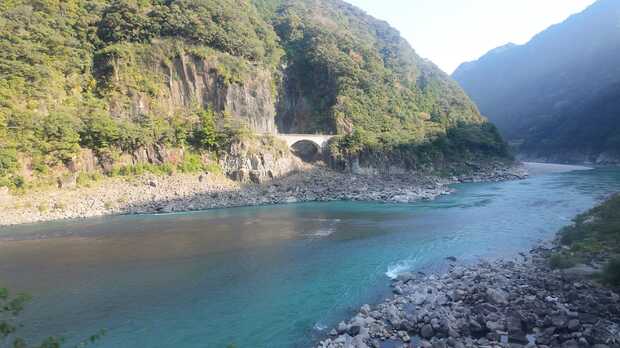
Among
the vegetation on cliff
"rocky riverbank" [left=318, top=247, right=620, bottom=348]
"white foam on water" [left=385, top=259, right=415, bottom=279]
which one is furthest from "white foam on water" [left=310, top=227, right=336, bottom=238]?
the vegetation on cliff

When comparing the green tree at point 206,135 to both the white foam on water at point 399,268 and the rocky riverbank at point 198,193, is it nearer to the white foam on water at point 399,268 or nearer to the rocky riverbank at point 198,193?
the rocky riverbank at point 198,193

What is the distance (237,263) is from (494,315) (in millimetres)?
11366

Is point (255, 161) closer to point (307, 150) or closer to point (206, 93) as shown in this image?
point (307, 150)

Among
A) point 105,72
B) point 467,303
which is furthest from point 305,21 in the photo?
point 467,303

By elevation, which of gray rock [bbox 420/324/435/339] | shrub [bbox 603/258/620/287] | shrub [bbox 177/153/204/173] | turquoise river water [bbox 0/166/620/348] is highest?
shrub [bbox 177/153/204/173]

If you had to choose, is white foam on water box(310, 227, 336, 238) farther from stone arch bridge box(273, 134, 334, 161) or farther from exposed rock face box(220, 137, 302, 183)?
stone arch bridge box(273, 134, 334, 161)

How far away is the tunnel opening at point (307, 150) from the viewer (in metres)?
52.9

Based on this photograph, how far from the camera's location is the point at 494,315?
939 centimetres

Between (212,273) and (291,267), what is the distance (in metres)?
3.62

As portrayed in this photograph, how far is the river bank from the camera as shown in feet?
27.3

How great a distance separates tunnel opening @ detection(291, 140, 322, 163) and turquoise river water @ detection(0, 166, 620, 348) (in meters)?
22.8

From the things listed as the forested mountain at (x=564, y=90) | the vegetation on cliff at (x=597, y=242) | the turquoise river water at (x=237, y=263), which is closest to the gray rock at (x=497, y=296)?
the vegetation on cliff at (x=597, y=242)

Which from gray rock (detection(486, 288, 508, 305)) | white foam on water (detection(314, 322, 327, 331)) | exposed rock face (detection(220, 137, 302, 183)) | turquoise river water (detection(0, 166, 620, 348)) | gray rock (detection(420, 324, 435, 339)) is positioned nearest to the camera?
gray rock (detection(420, 324, 435, 339))

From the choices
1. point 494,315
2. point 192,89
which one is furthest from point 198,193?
point 494,315
